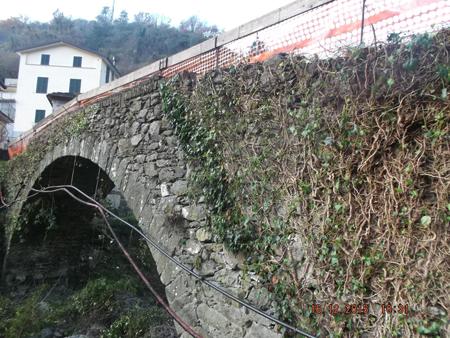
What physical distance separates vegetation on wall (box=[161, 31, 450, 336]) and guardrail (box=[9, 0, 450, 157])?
0.12m

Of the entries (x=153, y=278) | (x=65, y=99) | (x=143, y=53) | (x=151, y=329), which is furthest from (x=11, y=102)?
(x=151, y=329)

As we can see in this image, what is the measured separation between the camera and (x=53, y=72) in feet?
102

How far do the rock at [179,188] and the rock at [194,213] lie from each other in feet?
0.61

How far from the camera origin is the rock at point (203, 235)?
3619mm

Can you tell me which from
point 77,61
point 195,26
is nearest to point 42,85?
point 77,61

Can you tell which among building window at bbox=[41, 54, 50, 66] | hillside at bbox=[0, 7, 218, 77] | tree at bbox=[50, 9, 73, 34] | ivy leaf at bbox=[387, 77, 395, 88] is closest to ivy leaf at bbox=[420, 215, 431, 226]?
ivy leaf at bbox=[387, 77, 395, 88]

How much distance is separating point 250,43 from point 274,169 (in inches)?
48.2

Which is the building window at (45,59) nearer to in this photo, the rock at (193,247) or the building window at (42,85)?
the building window at (42,85)

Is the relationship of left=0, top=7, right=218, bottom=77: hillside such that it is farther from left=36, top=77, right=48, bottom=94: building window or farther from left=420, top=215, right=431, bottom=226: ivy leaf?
left=420, top=215, right=431, bottom=226: ivy leaf

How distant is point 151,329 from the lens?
6.69m

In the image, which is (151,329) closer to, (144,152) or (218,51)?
(144,152)
